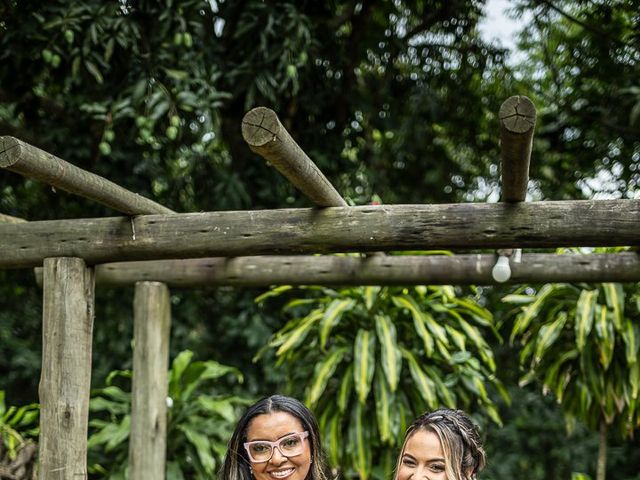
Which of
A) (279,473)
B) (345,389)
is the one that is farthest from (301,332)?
(279,473)

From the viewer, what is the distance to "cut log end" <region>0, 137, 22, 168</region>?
285 centimetres

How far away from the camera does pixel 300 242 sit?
341cm

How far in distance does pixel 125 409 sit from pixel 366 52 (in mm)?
3989

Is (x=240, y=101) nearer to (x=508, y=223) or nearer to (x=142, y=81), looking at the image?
(x=142, y=81)

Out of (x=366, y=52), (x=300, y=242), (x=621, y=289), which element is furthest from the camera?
(x=366, y=52)

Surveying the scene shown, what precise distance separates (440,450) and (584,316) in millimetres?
2861

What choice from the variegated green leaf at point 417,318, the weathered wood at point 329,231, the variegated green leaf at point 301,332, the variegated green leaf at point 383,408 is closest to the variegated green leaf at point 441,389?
the variegated green leaf at point 417,318

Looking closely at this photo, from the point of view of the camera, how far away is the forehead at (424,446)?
2623 millimetres

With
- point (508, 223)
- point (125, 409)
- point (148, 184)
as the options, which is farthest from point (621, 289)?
point (148, 184)

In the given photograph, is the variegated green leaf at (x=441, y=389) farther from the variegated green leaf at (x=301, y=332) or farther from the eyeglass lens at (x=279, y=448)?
the eyeglass lens at (x=279, y=448)

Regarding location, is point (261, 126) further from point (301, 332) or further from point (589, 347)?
point (589, 347)

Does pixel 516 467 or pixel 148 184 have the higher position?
pixel 148 184

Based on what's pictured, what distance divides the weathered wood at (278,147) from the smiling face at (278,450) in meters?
0.81

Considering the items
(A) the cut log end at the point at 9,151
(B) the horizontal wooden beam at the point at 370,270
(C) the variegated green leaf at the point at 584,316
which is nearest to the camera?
(A) the cut log end at the point at 9,151
